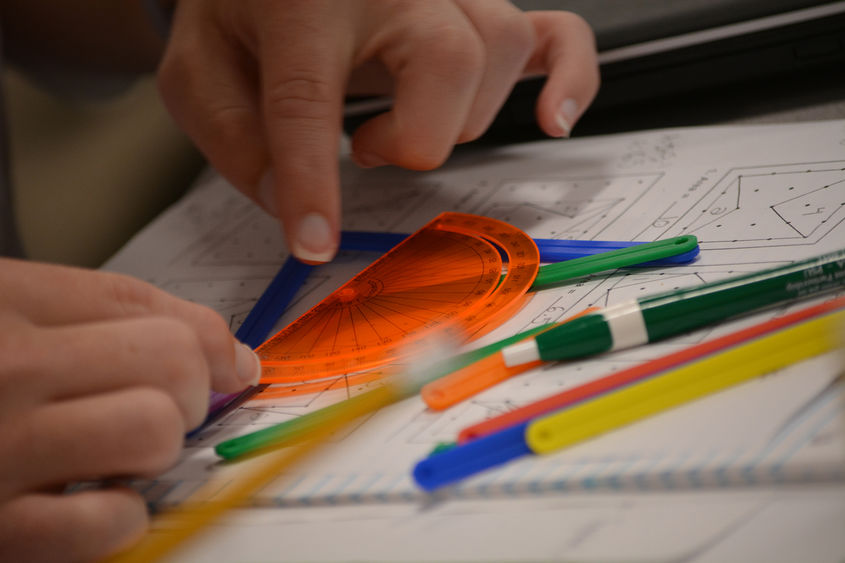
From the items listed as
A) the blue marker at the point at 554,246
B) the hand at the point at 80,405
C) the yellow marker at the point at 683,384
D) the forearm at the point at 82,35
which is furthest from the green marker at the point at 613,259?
the forearm at the point at 82,35

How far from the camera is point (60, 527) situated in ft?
1.02

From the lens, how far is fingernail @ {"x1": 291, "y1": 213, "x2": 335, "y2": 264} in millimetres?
495

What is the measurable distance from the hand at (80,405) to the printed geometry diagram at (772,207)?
14.1 inches

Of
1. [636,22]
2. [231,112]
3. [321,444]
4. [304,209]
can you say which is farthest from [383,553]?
[636,22]

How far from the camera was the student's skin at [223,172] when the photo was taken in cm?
32

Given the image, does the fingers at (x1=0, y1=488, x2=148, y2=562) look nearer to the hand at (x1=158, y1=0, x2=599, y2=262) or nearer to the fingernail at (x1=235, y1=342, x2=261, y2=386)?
the fingernail at (x1=235, y1=342, x2=261, y2=386)

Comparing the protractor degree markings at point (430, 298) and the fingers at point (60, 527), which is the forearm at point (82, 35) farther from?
the fingers at point (60, 527)

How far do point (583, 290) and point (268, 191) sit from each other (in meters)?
0.27

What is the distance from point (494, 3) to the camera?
583 mm

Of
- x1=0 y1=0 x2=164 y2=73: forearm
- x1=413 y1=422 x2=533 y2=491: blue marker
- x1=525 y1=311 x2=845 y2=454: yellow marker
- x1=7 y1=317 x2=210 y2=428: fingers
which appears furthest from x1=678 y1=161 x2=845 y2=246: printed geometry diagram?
x1=0 y1=0 x2=164 y2=73: forearm

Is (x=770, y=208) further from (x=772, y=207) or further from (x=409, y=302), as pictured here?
(x=409, y=302)

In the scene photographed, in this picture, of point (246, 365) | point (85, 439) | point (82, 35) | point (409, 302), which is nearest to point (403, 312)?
point (409, 302)

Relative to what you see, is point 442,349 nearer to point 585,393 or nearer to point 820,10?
point 585,393

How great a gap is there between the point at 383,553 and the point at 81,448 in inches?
5.9
